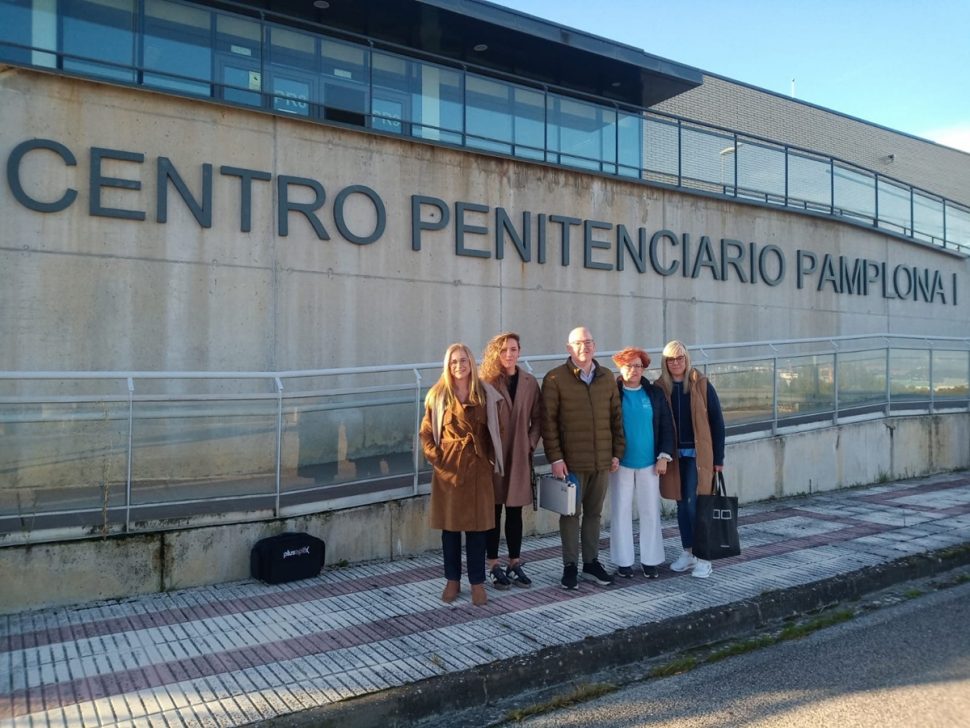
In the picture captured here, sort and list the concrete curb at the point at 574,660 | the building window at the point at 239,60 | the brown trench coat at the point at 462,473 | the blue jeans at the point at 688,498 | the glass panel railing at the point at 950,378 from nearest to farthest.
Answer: the concrete curb at the point at 574,660 → the brown trench coat at the point at 462,473 → the blue jeans at the point at 688,498 → the building window at the point at 239,60 → the glass panel railing at the point at 950,378

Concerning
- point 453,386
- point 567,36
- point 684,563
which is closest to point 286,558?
point 453,386

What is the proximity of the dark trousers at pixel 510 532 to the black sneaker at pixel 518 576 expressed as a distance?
0.09 m

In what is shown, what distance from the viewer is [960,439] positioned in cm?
1192

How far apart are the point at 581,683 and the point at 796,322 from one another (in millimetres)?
11399

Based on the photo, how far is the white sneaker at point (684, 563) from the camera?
237 inches

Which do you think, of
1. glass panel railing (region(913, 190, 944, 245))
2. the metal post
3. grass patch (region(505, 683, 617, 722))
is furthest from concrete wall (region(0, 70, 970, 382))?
glass panel railing (region(913, 190, 944, 245))

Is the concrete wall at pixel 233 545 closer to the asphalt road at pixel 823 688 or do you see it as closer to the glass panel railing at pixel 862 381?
the glass panel railing at pixel 862 381

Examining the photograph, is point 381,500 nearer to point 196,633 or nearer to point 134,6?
point 196,633

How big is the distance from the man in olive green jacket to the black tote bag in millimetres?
785

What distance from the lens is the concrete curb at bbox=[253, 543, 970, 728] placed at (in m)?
3.65

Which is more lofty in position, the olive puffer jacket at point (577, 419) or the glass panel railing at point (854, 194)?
the glass panel railing at point (854, 194)

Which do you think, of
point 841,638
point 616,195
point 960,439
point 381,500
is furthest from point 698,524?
point 960,439

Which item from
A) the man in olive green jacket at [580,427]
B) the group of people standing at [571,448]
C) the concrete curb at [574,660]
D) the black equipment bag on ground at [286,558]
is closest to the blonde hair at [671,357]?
the group of people standing at [571,448]

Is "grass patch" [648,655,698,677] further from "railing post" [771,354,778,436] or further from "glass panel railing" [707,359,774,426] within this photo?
"railing post" [771,354,778,436]
